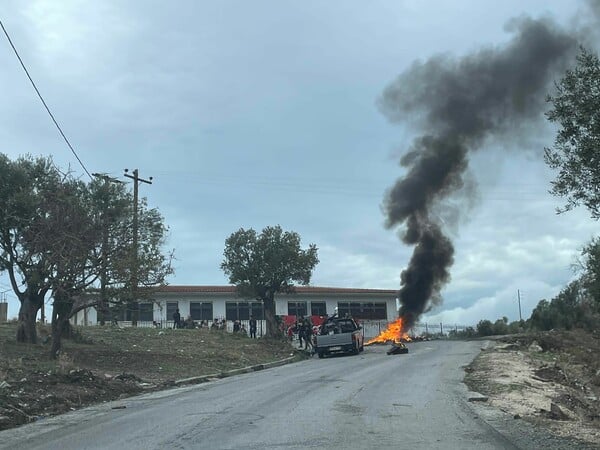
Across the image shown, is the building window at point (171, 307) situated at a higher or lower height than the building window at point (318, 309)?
higher

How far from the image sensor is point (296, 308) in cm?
5528

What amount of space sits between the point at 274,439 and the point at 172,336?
23.6 m

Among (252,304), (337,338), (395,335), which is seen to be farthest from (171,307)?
(337,338)

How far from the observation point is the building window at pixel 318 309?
5559cm

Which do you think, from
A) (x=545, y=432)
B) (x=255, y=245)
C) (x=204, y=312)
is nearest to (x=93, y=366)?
(x=545, y=432)

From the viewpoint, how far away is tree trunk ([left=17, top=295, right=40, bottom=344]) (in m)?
22.5

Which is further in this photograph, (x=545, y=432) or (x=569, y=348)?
(x=569, y=348)

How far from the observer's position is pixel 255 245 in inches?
1597

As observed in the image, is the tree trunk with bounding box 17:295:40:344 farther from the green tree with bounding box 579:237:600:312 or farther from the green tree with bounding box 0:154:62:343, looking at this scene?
the green tree with bounding box 579:237:600:312

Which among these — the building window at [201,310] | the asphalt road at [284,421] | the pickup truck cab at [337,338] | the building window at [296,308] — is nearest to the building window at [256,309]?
the building window at [296,308]

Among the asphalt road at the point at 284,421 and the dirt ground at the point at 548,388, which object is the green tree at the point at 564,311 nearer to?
the dirt ground at the point at 548,388

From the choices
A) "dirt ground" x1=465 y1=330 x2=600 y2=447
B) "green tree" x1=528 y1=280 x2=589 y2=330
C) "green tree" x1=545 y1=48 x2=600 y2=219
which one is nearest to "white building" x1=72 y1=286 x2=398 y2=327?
"green tree" x1=528 y1=280 x2=589 y2=330

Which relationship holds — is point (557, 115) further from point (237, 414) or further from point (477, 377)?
point (477, 377)

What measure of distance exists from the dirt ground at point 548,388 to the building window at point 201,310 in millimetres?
28545
